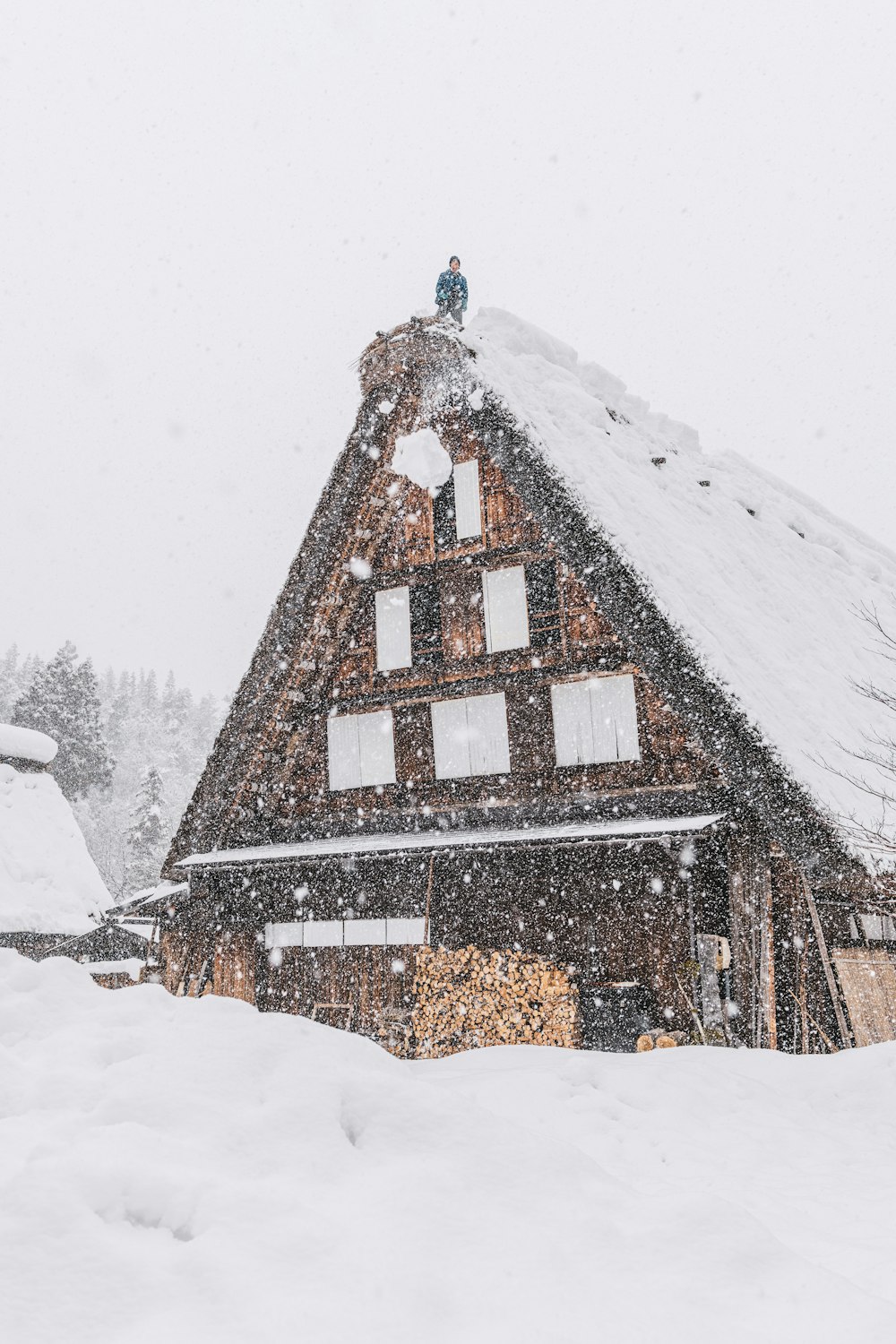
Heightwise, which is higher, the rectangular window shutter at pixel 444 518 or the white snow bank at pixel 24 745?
the rectangular window shutter at pixel 444 518

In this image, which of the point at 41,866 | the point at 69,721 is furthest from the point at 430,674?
the point at 69,721

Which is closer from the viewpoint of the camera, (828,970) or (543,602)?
(828,970)

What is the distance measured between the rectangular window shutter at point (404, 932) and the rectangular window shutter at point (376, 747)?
5.39 ft

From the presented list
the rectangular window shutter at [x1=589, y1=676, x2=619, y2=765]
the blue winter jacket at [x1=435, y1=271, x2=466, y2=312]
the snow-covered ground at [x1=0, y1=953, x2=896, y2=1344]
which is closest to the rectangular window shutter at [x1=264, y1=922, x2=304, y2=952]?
the rectangular window shutter at [x1=589, y1=676, x2=619, y2=765]

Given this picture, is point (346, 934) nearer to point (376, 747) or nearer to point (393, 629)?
point (376, 747)

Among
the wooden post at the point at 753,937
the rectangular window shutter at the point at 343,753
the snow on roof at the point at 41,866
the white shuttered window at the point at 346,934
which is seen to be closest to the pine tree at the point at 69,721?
the snow on roof at the point at 41,866

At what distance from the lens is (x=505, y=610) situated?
34.3ft

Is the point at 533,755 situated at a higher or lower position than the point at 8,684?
lower

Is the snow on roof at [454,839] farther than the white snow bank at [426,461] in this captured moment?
No

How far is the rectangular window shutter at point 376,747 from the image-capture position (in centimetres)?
1088

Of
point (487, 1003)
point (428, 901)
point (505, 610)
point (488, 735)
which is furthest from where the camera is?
point (505, 610)

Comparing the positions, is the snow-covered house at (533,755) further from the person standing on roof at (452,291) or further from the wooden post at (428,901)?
the person standing on roof at (452,291)

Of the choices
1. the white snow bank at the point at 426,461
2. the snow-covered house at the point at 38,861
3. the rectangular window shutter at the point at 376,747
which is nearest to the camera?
the rectangular window shutter at the point at 376,747

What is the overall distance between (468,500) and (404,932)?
5191mm
